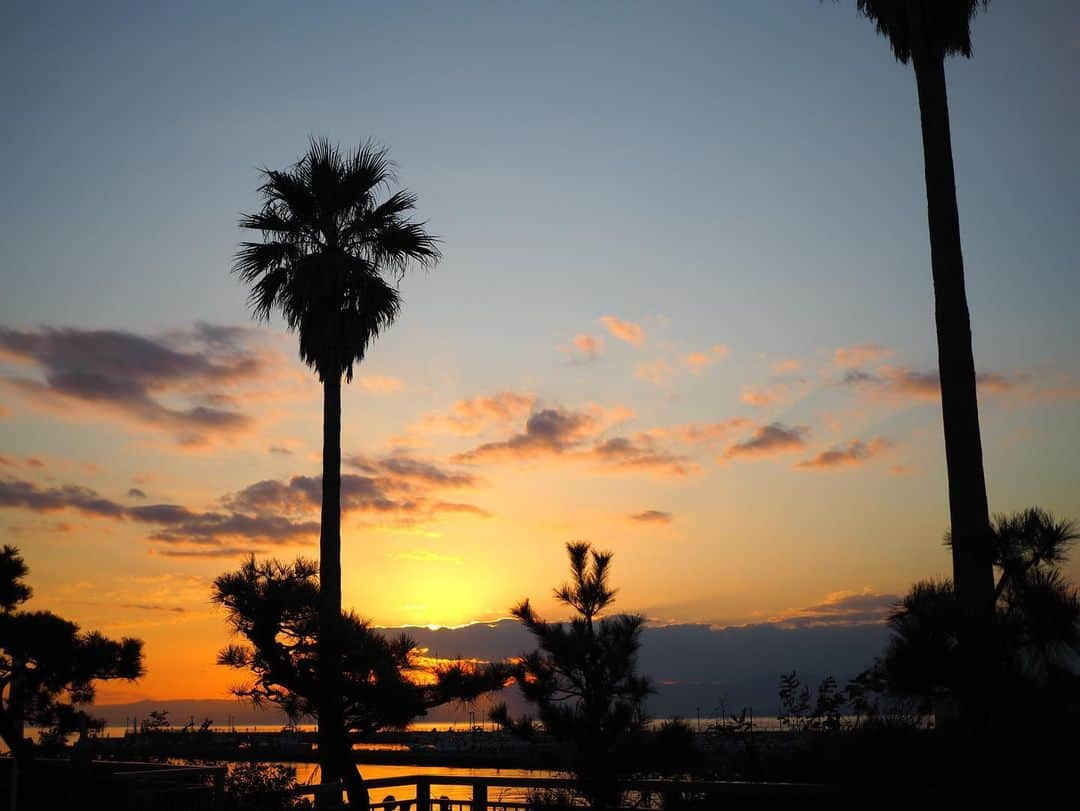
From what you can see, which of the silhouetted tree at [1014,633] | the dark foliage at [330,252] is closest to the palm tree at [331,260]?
the dark foliage at [330,252]

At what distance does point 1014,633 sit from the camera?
27.5ft

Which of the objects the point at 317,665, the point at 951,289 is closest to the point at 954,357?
the point at 951,289

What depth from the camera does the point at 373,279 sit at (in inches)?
881

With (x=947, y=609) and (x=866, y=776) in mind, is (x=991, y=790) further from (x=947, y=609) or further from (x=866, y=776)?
(x=947, y=609)

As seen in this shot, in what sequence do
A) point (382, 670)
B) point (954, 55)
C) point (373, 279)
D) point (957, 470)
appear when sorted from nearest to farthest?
point (957, 470), point (954, 55), point (382, 670), point (373, 279)

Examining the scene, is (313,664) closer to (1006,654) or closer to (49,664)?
(49,664)

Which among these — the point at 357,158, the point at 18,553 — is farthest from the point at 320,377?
the point at 18,553

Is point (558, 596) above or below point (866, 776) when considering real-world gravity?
above

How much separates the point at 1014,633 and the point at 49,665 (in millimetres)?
19002

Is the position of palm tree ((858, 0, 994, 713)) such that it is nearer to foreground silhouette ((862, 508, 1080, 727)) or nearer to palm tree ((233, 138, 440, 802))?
foreground silhouette ((862, 508, 1080, 727))

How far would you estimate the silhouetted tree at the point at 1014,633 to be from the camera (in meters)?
8.09

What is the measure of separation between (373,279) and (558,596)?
868cm

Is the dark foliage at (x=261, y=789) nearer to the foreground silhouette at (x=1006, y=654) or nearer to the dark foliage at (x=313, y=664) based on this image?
the dark foliage at (x=313, y=664)

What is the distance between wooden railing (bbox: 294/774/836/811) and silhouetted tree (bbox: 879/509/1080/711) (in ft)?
3.93
